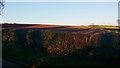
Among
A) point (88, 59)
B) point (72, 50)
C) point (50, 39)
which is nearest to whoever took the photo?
point (88, 59)

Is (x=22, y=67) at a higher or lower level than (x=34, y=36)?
lower

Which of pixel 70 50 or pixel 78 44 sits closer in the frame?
pixel 78 44

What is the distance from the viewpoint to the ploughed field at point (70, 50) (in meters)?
15.2

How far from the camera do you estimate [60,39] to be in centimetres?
1747

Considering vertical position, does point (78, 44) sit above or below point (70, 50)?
above

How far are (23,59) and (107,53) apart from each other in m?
5.12

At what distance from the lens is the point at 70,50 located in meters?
17.1

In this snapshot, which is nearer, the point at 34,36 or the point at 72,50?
the point at 72,50

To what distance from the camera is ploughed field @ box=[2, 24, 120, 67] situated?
15.2 meters

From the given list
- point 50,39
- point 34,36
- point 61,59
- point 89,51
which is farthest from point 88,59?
point 34,36

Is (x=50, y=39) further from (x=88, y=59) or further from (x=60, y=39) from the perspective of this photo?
(x=88, y=59)

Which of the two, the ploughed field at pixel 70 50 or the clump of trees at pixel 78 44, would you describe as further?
the clump of trees at pixel 78 44

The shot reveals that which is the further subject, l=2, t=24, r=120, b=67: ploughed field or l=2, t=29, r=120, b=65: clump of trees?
l=2, t=29, r=120, b=65: clump of trees

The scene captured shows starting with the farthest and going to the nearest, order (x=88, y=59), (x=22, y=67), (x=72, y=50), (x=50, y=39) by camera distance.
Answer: (x=50, y=39), (x=72, y=50), (x=88, y=59), (x=22, y=67)
